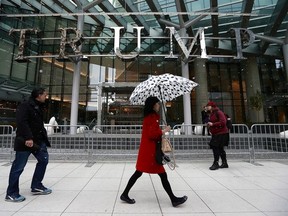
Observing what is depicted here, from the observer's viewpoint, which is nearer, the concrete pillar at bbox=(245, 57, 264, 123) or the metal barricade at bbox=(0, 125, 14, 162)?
the metal barricade at bbox=(0, 125, 14, 162)

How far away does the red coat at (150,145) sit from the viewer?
10.5ft

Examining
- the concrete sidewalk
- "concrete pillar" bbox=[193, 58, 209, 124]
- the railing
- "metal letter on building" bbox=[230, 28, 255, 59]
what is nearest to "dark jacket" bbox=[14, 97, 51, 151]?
the concrete sidewalk

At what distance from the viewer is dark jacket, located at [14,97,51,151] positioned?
348cm

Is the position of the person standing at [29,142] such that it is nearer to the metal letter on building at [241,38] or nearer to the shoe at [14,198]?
the shoe at [14,198]

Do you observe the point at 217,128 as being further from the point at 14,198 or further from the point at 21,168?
the point at 14,198

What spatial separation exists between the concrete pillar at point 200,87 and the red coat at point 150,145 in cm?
1676

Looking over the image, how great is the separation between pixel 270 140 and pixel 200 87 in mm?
11827

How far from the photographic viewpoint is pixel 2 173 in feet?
18.2

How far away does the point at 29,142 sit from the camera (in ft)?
11.2

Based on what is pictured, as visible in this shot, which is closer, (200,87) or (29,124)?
(29,124)

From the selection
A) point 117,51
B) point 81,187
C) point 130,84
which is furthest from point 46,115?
point 81,187

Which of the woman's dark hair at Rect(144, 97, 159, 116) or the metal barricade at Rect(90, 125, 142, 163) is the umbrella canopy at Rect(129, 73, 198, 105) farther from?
the metal barricade at Rect(90, 125, 142, 163)

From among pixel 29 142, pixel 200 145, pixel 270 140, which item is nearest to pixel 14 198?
pixel 29 142

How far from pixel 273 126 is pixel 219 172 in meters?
3.85
